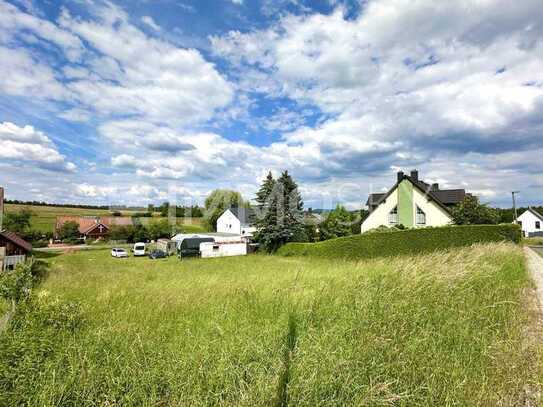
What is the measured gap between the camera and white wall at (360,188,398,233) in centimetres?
3222

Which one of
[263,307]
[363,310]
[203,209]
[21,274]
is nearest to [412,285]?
[363,310]

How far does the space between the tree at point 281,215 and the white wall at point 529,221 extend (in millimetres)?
48090

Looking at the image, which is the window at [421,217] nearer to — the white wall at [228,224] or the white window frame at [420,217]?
the white window frame at [420,217]

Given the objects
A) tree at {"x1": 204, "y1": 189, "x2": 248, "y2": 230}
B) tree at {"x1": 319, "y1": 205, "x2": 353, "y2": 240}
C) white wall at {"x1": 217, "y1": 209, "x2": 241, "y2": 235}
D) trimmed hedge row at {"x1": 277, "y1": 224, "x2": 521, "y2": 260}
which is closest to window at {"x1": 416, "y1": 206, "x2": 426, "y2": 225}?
tree at {"x1": 319, "y1": 205, "x2": 353, "y2": 240}

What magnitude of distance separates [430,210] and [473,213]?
4.43 metres

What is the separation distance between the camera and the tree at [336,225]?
1414 inches

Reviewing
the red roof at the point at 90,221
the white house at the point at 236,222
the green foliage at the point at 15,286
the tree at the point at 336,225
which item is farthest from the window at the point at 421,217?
the red roof at the point at 90,221

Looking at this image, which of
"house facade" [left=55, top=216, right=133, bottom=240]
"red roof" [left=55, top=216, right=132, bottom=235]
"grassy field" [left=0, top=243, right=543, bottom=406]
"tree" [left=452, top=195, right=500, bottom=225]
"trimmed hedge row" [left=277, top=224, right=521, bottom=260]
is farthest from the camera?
"red roof" [left=55, top=216, right=132, bottom=235]

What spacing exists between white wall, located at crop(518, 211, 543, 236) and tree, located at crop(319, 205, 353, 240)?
3977 centimetres

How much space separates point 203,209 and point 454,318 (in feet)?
234

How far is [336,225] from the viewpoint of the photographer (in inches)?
1431

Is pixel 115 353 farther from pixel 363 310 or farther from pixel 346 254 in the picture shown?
pixel 346 254

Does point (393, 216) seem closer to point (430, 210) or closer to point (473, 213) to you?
point (430, 210)

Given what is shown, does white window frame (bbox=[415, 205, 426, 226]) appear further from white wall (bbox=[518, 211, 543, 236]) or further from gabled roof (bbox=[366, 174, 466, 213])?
white wall (bbox=[518, 211, 543, 236])
